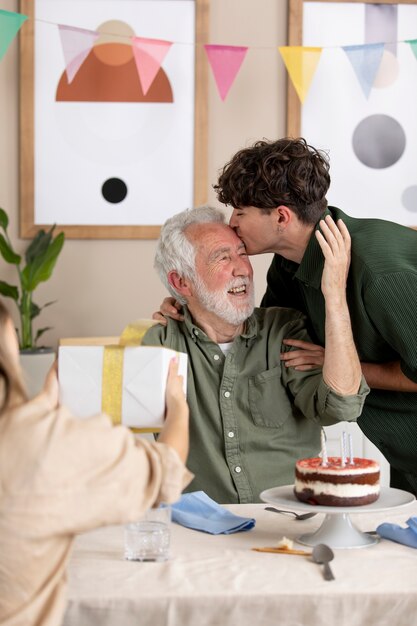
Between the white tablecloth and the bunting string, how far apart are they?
2268 millimetres

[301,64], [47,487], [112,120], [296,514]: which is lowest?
[296,514]

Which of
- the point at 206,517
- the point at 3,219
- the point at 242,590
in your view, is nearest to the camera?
the point at 242,590

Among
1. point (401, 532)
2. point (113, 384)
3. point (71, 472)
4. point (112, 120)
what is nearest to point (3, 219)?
point (112, 120)

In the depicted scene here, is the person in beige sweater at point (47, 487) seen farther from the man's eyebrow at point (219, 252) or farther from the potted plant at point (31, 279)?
the potted plant at point (31, 279)

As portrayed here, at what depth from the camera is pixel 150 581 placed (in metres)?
1.28

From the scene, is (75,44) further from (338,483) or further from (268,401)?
(338,483)

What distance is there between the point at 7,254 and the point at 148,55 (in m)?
0.90

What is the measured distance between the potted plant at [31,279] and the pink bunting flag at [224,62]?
2.72 feet

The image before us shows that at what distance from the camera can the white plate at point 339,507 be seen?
56.0 inches

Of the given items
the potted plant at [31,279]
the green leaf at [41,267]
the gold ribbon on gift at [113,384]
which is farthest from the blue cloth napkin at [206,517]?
the green leaf at [41,267]

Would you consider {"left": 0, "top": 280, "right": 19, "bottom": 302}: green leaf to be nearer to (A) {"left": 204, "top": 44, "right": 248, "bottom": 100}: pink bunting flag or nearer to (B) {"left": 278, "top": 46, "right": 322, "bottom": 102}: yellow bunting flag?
(A) {"left": 204, "top": 44, "right": 248, "bottom": 100}: pink bunting flag

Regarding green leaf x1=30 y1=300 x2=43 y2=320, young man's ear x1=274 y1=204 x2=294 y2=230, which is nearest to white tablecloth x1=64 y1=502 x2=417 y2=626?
young man's ear x1=274 y1=204 x2=294 y2=230

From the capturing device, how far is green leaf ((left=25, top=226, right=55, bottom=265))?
3178 millimetres

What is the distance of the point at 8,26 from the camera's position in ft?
9.95
